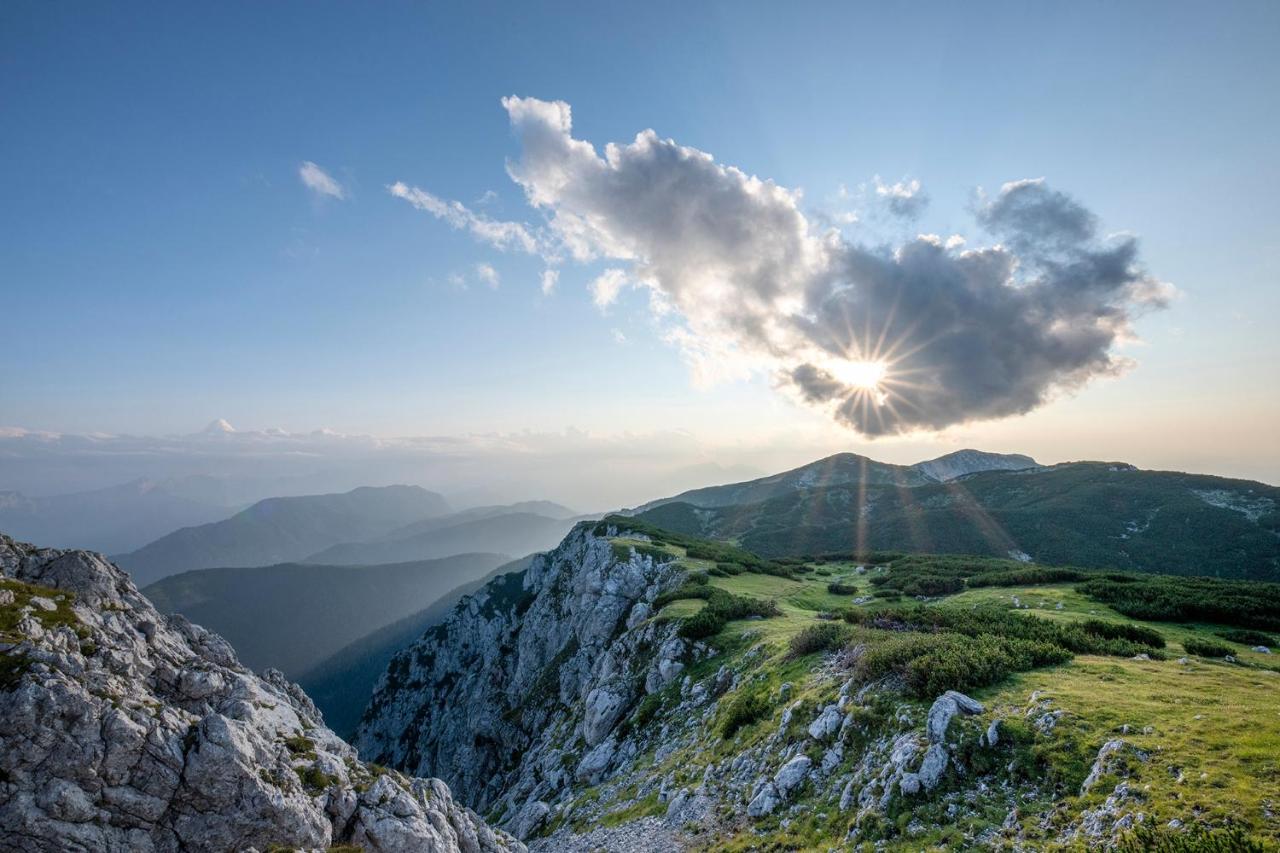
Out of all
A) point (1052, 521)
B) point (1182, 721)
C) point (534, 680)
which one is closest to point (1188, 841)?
point (1182, 721)

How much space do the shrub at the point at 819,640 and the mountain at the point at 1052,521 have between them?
79.1 m

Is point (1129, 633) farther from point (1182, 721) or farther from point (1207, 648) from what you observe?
point (1182, 721)

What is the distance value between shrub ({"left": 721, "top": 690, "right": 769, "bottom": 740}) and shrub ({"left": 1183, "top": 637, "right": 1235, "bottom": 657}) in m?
20.4

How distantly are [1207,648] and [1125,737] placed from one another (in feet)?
51.1

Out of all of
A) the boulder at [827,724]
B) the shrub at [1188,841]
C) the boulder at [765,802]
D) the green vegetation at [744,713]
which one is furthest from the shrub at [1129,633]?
the boulder at [765,802]

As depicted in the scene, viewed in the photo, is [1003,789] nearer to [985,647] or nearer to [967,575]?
[985,647]

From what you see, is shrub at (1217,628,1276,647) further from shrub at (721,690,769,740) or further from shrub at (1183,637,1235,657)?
shrub at (721,690,769,740)

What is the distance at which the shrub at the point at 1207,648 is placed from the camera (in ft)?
75.7

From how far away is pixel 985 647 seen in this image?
2238 cm

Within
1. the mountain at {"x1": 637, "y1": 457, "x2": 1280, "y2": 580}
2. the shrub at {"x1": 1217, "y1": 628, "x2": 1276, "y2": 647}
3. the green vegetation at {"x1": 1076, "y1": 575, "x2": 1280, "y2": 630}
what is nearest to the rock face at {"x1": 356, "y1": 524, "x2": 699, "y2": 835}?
the green vegetation at {"x1": 1076, "y1": 575, "x2": 1280, "y2": 630}

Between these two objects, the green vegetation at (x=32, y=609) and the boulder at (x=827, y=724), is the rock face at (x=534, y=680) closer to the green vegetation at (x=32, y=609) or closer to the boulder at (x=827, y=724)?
the boulder at (x=827, y=724)

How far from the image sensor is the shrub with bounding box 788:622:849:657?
28798 millimetres

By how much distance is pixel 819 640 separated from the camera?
96.5 ft

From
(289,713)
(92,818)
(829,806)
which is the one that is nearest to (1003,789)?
(829,806)
